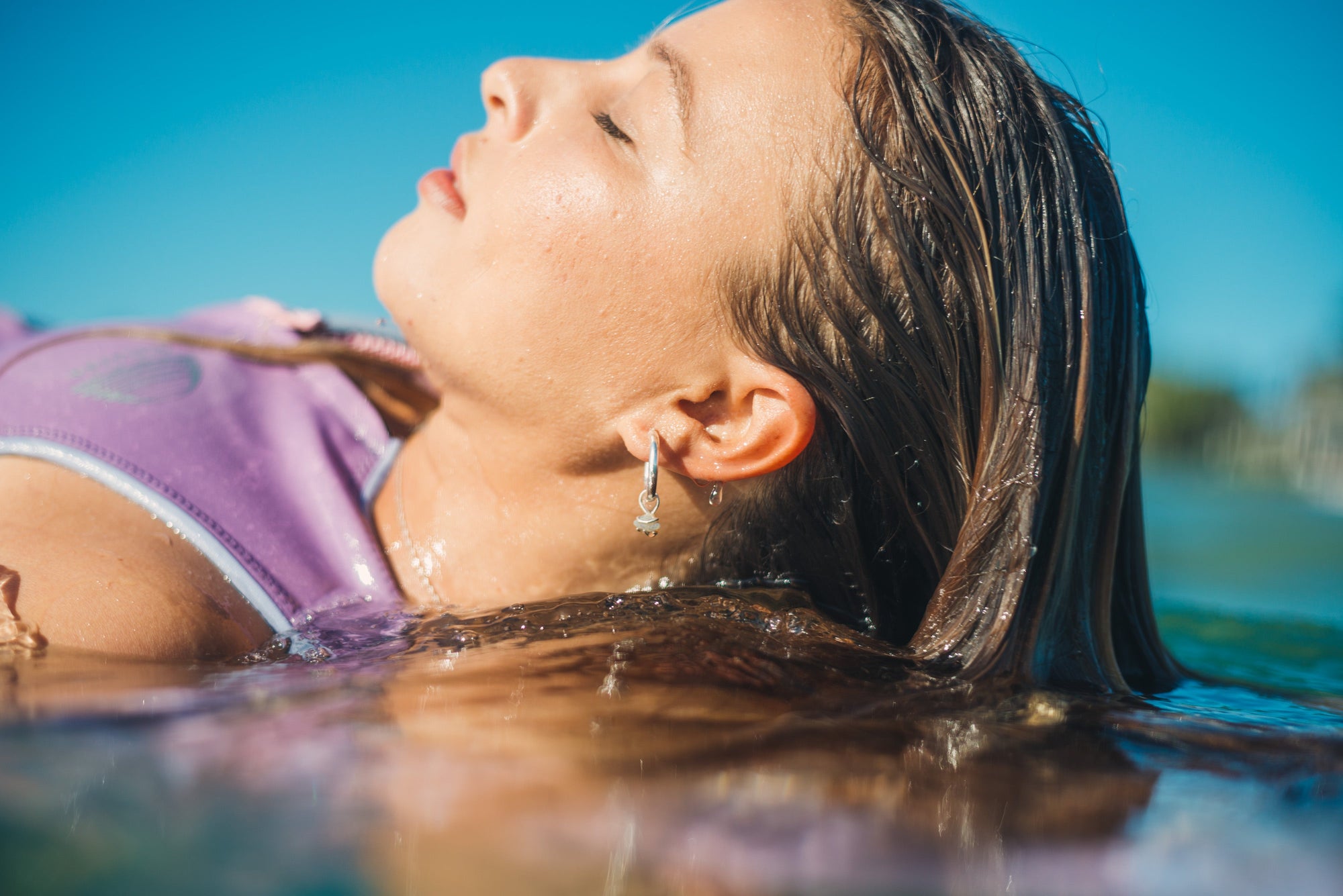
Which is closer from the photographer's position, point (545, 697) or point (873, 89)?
point (545, 697)

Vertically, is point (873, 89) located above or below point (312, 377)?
above

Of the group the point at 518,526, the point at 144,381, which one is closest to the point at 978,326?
the point at 518,526

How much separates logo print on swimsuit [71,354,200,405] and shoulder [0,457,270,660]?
0.28 m

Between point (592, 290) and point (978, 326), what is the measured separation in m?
0.84

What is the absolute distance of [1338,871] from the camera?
1044mm

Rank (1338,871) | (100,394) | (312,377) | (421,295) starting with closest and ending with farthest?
(1338,871) → (421,295) → (100,394) → (312,377)

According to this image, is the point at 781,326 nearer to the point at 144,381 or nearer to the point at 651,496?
the point at 651,496

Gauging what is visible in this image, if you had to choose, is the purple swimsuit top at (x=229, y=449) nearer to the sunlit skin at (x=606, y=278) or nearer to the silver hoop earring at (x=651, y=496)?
the sunlit skin at (x=606, y=278)

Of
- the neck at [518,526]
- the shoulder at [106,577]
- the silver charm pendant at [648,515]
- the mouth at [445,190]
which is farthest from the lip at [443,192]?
the shoulder at [106,577]

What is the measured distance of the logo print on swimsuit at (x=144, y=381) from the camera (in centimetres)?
227

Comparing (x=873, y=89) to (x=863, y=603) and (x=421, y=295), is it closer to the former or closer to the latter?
(x=421, y=295)

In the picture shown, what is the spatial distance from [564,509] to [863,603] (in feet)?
2.71

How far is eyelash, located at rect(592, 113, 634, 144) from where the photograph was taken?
1.97m

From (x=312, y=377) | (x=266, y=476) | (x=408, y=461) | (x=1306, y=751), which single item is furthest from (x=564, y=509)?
(x=1306, y=751)
